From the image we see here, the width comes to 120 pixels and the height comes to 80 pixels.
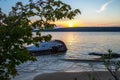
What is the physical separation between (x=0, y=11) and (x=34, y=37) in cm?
138

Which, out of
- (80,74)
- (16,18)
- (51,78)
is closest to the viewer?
(16,18)

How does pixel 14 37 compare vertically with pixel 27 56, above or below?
above

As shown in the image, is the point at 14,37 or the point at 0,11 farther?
the point at 0,11

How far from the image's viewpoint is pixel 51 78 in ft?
76.5

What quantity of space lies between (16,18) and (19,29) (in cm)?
64

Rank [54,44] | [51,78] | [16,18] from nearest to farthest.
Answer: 1. [16,18]
2. [51,78]
3. [54,44]

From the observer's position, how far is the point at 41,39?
8617 millimetres

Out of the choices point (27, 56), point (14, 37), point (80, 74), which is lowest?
point (80, 74)

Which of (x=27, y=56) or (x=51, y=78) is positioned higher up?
(x=27, y=56)

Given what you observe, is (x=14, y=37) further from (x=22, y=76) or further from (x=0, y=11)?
(x=22, y=76)

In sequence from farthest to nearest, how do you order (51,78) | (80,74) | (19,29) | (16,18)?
(80,74)
(51,78)
(16,18)
(19,29)

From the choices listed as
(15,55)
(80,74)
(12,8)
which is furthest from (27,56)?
(80,74)

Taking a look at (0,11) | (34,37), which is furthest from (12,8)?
(34,37)

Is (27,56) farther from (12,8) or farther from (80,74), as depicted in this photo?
(80,74)
